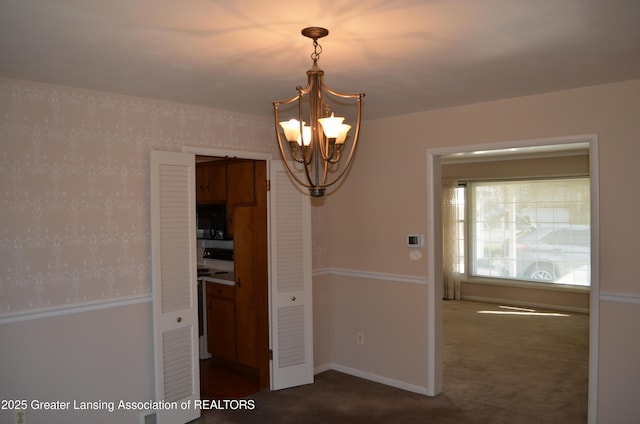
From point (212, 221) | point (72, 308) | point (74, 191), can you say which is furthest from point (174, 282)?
point (212, 221)

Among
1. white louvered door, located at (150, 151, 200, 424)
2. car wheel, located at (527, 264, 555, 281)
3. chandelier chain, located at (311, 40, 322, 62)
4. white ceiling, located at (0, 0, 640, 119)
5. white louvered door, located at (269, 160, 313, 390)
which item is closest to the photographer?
white ceiling, located at (0, 0, 640, 119)

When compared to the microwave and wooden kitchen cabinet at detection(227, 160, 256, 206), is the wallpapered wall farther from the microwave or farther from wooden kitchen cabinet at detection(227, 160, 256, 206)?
the microwave

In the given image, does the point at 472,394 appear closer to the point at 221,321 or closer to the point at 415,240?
the point at 415,240

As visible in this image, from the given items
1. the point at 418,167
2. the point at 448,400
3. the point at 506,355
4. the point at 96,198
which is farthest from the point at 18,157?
the point at 506,355

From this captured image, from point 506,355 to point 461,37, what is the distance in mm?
4091

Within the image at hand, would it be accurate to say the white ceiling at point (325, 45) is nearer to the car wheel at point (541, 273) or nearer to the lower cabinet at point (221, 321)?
the lower cabinet at point (221, 321)

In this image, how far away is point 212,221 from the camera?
5.62m

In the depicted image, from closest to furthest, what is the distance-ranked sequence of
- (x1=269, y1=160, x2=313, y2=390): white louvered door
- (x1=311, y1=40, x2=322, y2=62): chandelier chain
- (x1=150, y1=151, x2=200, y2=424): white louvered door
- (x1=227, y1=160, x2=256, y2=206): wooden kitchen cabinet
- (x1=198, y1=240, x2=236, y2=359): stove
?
(x1=311, y1=40, x2=322, y2=62): chandelier chain < (x1=150, y1=151, x2=200, y2=424): white louvered door < (x1=269, y1=160, x2=313, y2=390): white louvered door < (x1=227, y1=160, x2=256, y2=206): wooden kitchen cabinet < (x1=198, y1=240, x2=236, y2=359): stove

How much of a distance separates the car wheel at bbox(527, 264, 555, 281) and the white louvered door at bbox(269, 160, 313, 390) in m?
4.82

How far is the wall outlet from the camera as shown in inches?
116

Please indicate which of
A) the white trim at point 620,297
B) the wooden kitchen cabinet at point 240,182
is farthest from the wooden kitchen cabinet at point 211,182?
the white trim at point 620,297

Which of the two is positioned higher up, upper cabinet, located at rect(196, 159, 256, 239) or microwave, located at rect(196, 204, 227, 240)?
upper cabinet, located at rect(196, 159, 256, 239)

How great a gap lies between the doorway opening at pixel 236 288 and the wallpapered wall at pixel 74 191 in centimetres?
82

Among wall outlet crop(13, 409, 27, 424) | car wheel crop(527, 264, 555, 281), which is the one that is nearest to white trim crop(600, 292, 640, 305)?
wall outlet crop(13, 409, 27, 424)
